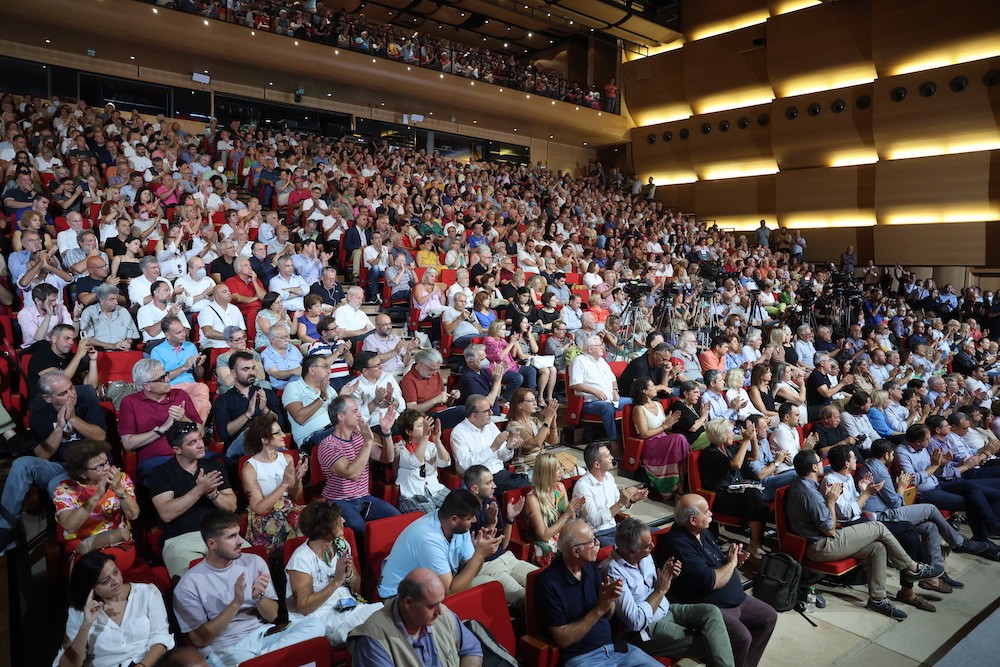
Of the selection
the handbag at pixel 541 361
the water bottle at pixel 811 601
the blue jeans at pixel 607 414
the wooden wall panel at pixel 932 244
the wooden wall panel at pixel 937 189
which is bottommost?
the water bottle at pixel 811 601

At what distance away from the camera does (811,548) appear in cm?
370

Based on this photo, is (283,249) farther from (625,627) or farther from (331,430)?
(625,627)

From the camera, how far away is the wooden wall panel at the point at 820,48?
12.7m

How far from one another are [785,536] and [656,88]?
14.1 m

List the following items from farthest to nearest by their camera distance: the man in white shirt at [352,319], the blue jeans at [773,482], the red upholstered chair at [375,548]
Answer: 1. the man in white shirt at [352,319]
2. the blue jeans at [773,482]
3. the red upholstered chair at [375,548]

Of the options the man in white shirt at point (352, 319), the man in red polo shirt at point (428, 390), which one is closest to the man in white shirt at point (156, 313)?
the man in white shirt at point (352, 319)

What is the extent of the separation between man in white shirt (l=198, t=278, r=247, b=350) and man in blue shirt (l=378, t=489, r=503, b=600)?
8.73 ft

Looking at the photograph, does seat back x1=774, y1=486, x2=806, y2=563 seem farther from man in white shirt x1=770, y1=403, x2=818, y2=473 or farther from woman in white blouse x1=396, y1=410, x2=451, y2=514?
woman in white blouse x1=396, y1=410, x2=451, y2=514

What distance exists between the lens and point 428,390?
446cm

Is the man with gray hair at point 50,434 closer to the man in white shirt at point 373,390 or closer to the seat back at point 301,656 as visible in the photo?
the man in white shirt at point 373,390

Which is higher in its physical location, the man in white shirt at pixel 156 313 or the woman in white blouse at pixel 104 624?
the man in white shirt at pixel 156 313

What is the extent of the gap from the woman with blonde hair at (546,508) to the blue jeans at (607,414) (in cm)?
174

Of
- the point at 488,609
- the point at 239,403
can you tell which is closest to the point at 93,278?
the point at 239,403

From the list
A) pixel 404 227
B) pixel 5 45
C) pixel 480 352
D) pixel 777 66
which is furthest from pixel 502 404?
pixel 777 66
